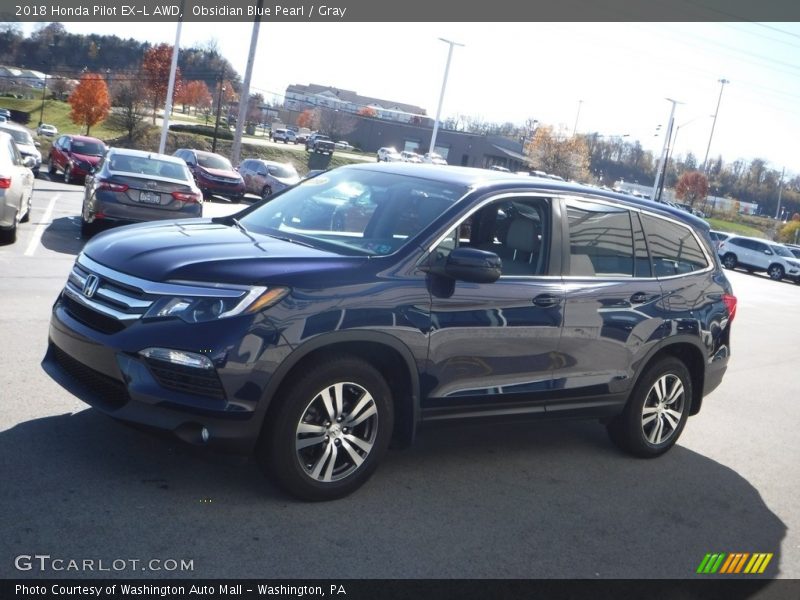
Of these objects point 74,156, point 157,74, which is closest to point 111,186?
point 74,156

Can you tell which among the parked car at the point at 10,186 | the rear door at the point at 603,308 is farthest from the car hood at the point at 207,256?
the parked car at the point at 10,186

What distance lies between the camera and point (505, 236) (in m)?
5.79

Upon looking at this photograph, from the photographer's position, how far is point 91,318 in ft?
15.6

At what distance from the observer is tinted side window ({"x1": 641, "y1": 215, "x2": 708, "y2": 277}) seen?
664 cm

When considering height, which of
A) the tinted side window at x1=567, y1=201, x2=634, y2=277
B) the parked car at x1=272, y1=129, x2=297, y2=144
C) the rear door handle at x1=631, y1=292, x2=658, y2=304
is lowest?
the rear door handle at x1=631, y1=292, x2=658, y2=304

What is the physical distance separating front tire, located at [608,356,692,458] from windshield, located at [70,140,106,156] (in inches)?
986

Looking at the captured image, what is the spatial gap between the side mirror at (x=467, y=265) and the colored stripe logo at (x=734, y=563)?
2.04m

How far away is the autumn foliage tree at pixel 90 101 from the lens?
260 feet

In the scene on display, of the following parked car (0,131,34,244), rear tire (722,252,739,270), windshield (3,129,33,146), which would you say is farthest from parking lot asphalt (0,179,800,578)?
rear tire (722,252,739,270)

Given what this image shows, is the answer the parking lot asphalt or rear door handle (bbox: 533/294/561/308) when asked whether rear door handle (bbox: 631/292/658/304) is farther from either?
the parking lot asphalt

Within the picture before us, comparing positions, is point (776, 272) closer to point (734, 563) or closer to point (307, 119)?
point (734, 563)

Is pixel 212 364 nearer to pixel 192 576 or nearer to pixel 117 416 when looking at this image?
pixel 117 416
